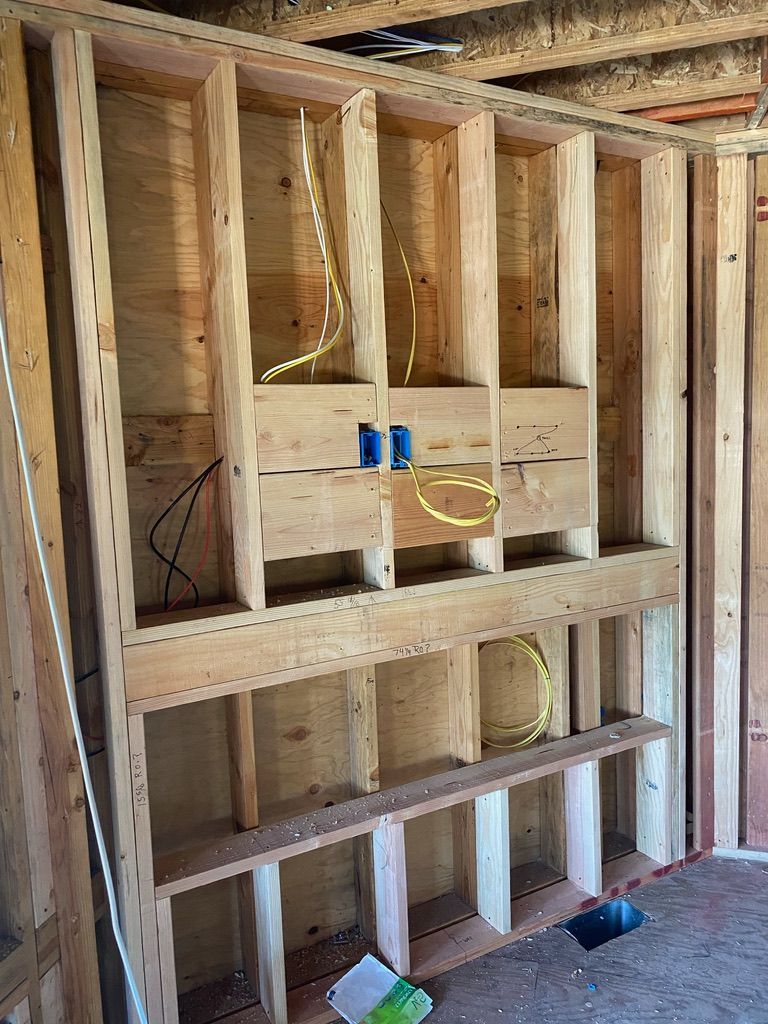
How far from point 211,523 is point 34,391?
0.51 meters

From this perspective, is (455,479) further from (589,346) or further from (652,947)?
(652,947)

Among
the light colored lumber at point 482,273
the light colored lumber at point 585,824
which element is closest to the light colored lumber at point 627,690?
the light colored lumber at point 585,824

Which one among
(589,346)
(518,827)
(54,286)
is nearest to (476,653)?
(518,827)

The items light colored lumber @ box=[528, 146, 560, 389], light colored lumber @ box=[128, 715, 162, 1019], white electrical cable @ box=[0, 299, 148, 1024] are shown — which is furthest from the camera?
light colored lumber @ box=[528, 146, 560, 389]

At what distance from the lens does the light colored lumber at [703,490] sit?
218 centimetres

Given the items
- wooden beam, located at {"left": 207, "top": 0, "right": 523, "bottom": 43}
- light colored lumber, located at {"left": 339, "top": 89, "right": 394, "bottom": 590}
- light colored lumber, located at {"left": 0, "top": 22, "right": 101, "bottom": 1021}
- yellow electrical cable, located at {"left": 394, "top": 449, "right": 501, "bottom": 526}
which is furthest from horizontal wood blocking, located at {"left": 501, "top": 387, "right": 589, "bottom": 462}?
light colored lumber, located at {"left": 0, "top": 22, "right": 101, "bottom": 1021}

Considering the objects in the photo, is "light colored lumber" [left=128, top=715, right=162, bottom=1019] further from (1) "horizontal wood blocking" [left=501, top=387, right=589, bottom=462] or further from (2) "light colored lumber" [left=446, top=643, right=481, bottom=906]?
(1) "horizontal wood blocking" [left=501, top=387, right=589, bottom=462]

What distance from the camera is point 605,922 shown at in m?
2.08

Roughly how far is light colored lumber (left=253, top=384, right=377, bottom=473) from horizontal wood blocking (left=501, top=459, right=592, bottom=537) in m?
0.44

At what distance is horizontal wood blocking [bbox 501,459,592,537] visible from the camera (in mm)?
1821

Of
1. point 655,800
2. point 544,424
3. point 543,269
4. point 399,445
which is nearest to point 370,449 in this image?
point 399,445

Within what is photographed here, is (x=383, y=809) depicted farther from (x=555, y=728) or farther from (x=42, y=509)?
(x=42, y=509)

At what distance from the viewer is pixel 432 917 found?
79.6 inches

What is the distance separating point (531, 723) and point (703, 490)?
92 cm
